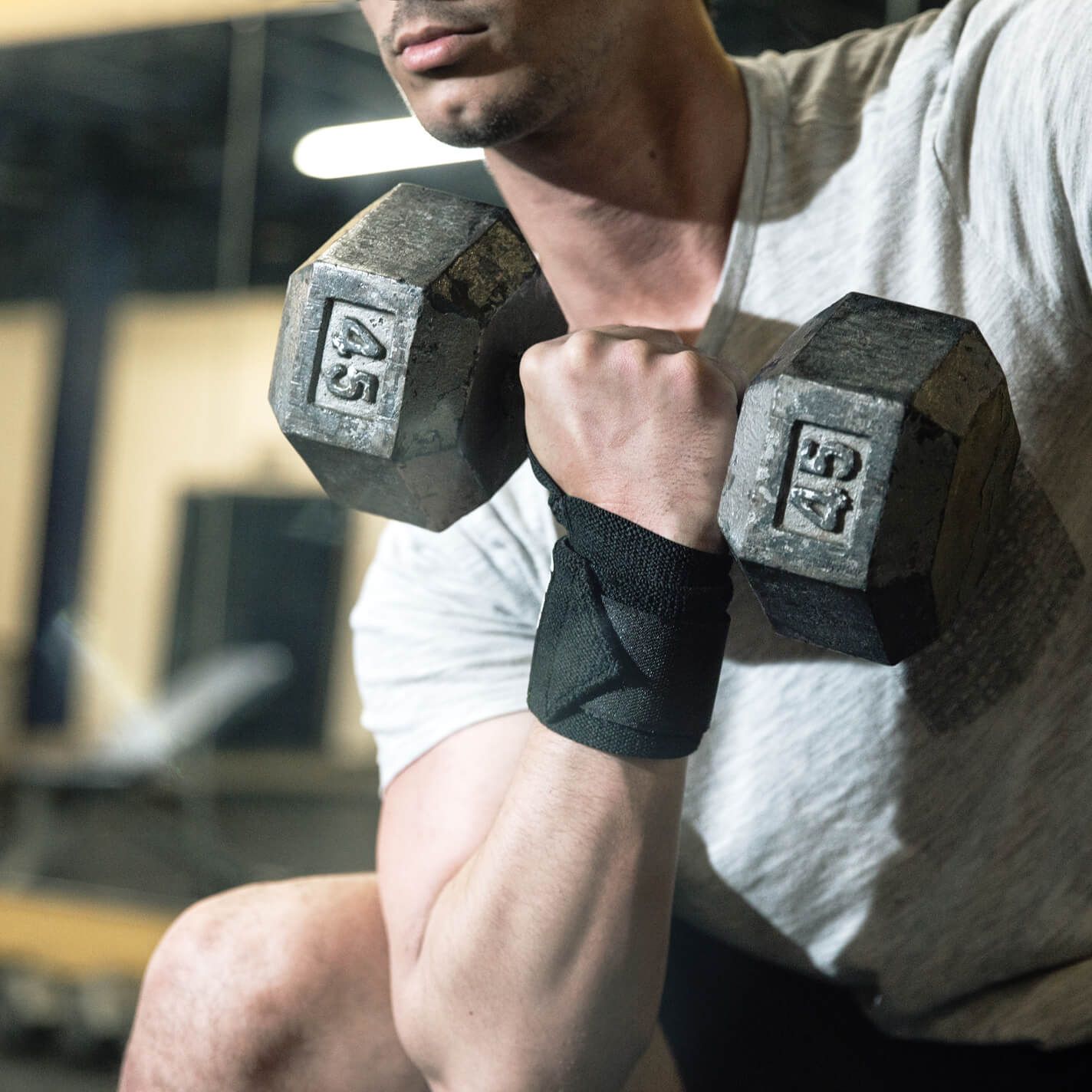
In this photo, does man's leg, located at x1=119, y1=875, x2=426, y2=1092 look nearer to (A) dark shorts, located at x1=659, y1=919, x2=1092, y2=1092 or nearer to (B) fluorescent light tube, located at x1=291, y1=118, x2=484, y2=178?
(A) dark shorts, located at x1=659, y1=919, x2=1092, y2=1092

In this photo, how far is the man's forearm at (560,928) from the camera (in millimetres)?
769

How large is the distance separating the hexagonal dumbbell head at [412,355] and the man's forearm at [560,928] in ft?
0.65

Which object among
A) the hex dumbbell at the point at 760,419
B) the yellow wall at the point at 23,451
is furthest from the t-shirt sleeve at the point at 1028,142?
the yellow wall at the point at 23,451

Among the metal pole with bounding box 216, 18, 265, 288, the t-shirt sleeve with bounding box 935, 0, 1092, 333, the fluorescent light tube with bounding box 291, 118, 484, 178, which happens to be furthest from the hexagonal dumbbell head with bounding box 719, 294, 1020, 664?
the metal pole with bounding box 216, 18, 265, 288

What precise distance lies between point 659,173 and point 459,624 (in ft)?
1.33

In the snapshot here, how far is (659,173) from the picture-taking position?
0.92 metres

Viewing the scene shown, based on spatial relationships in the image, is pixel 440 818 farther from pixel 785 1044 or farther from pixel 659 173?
pixel 659 173

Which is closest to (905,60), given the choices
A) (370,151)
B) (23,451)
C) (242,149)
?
(370,151)

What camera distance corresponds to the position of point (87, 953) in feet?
8.15

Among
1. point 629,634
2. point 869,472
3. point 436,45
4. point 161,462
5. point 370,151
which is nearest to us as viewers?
point 869,472

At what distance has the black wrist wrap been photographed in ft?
2.25

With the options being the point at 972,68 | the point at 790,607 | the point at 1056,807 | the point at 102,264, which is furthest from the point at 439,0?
the point at 102,264

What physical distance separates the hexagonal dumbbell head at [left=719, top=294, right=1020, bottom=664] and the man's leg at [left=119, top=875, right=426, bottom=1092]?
0.56 m

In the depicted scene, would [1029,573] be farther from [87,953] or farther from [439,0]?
[87,953]
